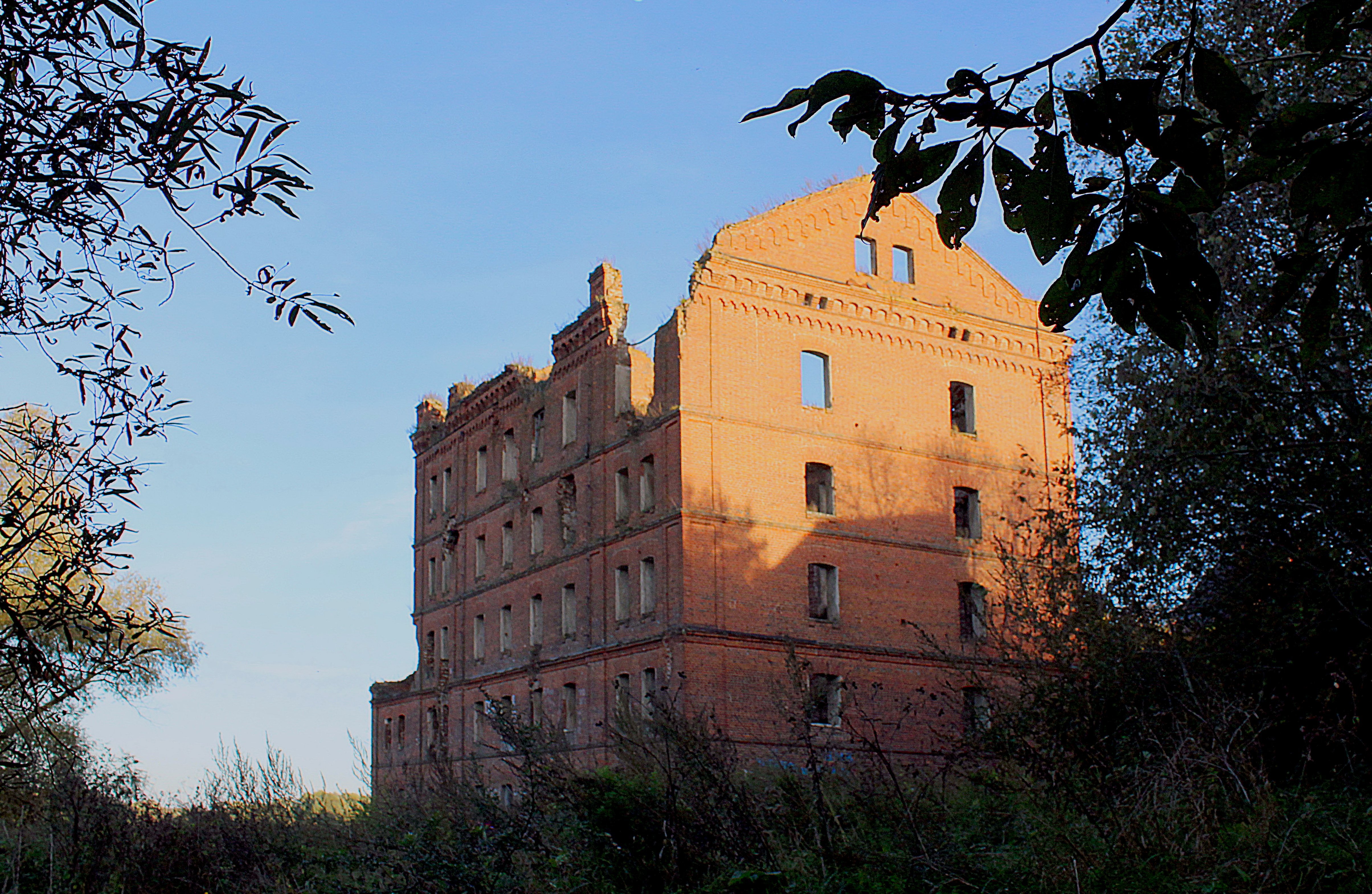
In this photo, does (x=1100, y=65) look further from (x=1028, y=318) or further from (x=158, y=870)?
(x=1028, y=318)

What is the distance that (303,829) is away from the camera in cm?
1538

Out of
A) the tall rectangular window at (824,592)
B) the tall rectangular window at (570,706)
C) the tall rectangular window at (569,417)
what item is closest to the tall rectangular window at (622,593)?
the tall rectangular window at (570,706)

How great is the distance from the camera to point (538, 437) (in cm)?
3697

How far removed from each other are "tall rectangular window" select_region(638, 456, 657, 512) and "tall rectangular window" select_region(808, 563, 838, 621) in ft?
13.3

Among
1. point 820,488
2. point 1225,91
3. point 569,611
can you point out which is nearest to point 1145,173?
point 1225,91

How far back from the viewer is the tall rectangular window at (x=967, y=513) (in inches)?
1319

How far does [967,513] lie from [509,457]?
13417 mm

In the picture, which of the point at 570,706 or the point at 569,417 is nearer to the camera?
the point at 570,706

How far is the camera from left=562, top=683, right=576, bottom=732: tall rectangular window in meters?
32.7

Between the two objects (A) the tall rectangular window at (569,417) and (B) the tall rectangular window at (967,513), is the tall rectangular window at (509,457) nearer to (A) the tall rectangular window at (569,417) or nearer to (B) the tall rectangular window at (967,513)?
(A) the tall rectangular window at (569,417)

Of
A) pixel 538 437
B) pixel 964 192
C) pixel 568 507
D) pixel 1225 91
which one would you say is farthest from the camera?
pixel 538 437

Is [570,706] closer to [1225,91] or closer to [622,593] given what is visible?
[622,593]

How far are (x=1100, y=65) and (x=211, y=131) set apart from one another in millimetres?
3225

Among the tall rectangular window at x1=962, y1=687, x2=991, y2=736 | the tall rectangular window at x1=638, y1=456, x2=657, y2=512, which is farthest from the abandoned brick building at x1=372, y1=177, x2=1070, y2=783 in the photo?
the tall rectangular window at x1=962, y1=687, x2=991, y2=736
